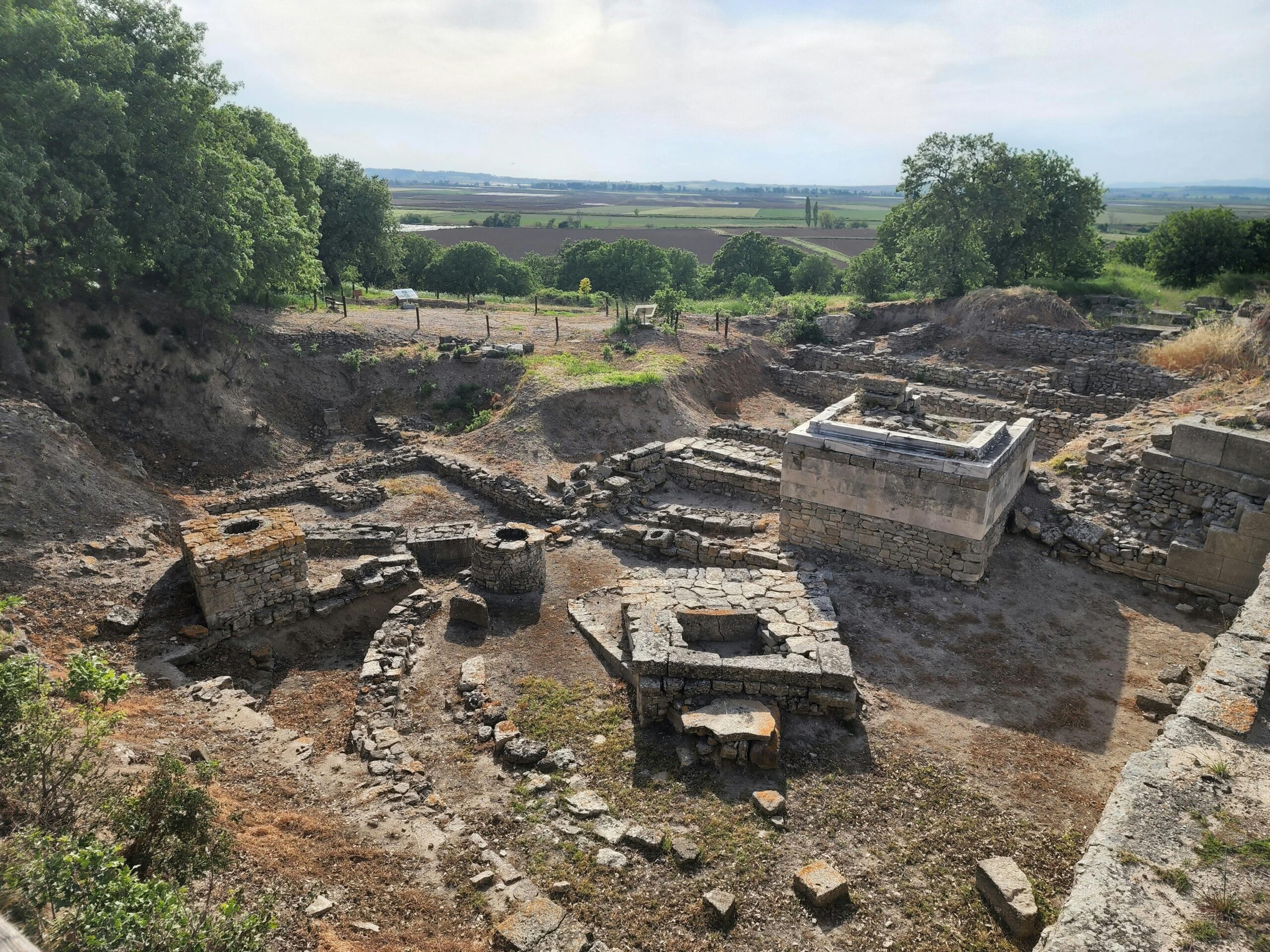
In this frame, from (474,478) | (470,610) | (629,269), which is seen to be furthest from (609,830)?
(629,269)

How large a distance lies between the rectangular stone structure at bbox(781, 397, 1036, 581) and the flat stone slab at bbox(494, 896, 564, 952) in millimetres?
8217

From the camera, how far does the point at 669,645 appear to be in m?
9.20

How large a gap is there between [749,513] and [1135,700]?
7027 millimetres

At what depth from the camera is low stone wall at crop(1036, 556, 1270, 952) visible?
5.06 metres

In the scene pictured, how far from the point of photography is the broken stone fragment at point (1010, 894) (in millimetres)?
6094

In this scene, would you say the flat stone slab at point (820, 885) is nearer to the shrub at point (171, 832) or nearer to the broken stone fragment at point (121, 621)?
the shrub at point (171, 832)

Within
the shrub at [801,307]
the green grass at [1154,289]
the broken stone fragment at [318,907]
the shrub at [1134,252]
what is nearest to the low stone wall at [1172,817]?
the broken stone fragment at [318,907]

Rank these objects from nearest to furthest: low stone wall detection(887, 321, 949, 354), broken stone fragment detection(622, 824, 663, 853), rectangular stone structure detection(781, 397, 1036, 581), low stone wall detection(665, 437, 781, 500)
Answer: broken stone fragment detection(622, 824, 663, 853), rectangular stone structure detection(781, 397, 1036, 581), low stone wall detection(665, 437, 781, 500), low stone wall detection(887, 321, 949, 354)

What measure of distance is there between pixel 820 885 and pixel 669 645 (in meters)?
3.36

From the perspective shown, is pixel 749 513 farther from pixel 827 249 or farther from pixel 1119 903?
pixel 827 249

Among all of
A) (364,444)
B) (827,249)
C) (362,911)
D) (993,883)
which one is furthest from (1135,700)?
(827,249)

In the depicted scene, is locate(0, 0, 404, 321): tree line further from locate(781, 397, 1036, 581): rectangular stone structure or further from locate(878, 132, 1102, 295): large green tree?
locate(878, 132, 1102, 295): large green tree

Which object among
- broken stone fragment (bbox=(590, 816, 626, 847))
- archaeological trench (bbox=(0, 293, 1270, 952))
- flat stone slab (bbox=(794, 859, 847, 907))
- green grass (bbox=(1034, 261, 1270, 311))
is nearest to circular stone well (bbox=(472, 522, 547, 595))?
archaeological trench (bbox=(0, 293, 1270, 952))

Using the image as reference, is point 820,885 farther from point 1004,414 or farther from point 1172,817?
point 1004,414
